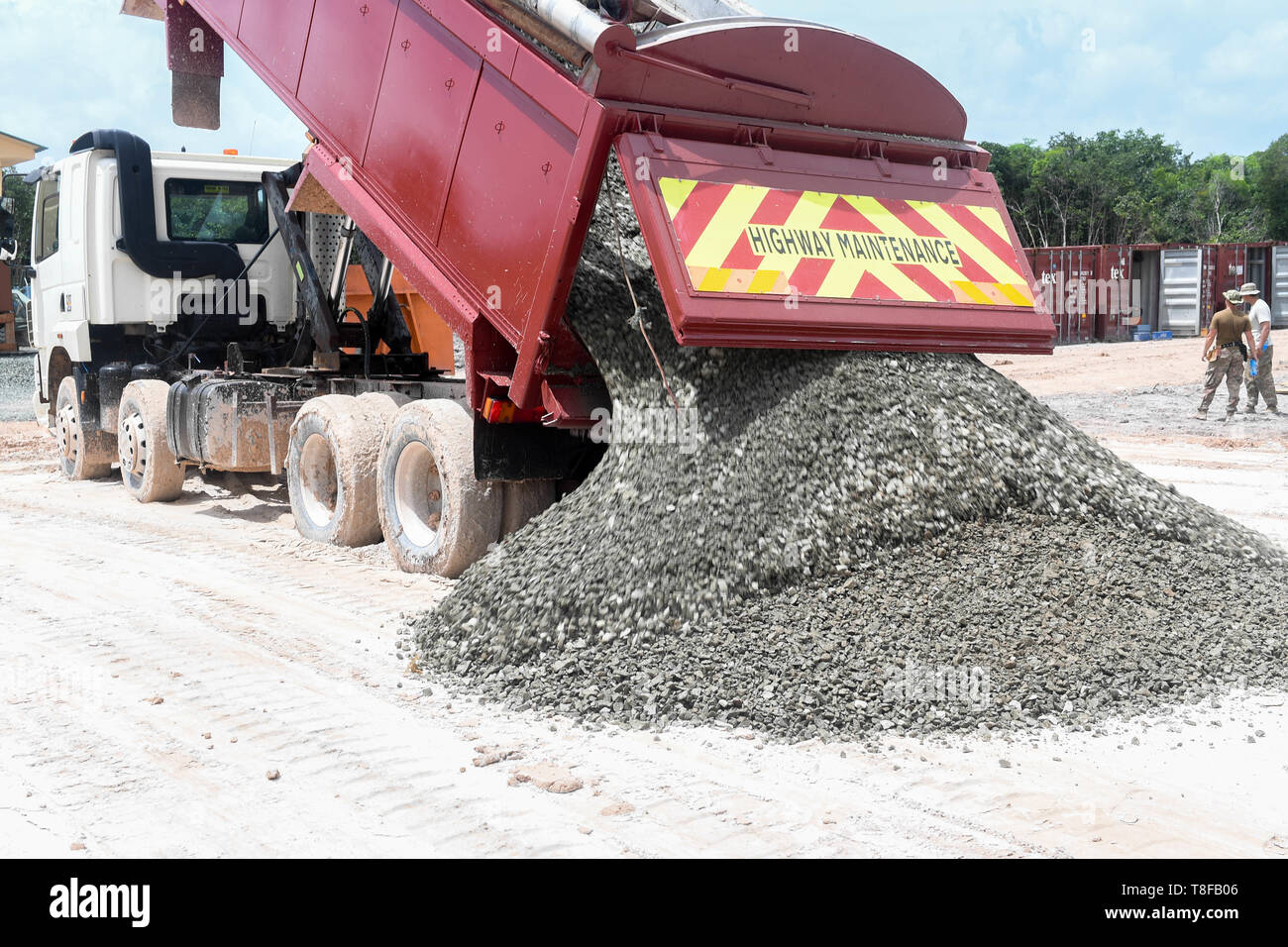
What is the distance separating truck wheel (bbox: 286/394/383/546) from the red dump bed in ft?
3.86

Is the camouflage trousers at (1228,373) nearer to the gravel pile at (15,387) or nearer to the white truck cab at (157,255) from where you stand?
the white truck cab at (157,255)

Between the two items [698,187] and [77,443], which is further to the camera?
[77,443]

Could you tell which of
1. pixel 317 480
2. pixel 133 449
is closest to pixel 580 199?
pixel 317 480

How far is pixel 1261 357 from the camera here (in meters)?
12.7

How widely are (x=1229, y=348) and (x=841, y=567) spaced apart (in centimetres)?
1006

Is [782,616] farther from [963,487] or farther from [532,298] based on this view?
[532,298]

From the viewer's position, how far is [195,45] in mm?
8500

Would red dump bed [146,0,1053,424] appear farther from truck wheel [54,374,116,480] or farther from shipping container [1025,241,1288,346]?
shipping container [1025,241,1288,346]

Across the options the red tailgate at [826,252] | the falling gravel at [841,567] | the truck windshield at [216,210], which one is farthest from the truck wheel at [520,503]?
the truck windshield at [216,210]

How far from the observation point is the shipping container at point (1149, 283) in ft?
75.4

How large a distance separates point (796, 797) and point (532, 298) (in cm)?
276

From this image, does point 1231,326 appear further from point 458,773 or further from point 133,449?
point 458,773

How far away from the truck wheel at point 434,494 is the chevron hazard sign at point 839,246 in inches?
69.8
